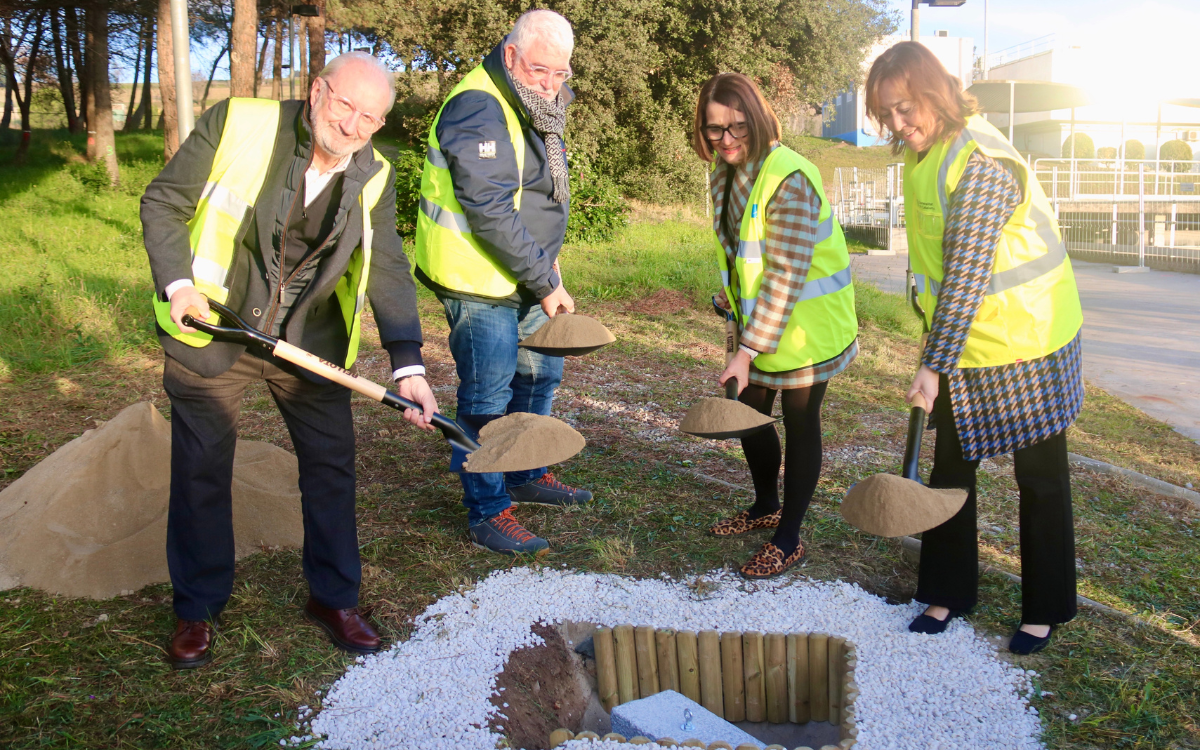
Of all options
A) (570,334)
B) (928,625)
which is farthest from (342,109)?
(928,625)

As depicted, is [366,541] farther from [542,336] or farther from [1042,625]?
[1042,625]

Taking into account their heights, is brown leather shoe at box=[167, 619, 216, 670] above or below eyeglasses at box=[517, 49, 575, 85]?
below

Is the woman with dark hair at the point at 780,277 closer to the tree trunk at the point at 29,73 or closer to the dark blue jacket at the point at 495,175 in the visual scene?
the dark blue jacket at the point at 495,175

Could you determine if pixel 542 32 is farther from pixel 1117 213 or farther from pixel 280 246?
pixel 1117 213

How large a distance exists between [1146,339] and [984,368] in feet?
21.7

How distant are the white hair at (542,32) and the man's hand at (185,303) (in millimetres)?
1378

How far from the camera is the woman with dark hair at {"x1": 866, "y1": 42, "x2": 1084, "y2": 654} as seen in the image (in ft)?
7.68

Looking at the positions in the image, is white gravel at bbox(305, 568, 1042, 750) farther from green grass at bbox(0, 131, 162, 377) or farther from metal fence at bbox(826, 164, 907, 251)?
metal fence at bbox(826, 164, 907, 251)

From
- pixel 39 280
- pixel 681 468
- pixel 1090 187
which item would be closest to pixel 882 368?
pixel 681 468

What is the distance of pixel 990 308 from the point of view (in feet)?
7.82

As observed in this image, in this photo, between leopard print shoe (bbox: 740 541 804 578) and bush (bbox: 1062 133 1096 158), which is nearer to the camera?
leopard print shoe (bbox: 740 541 804 578)

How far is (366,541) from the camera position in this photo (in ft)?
11.2

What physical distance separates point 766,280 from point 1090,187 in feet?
56.9

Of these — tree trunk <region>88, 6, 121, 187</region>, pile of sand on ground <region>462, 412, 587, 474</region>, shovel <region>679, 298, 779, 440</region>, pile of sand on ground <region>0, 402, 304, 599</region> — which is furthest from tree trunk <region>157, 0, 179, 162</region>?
shovel <region>679, 298, 779, 440</region>
